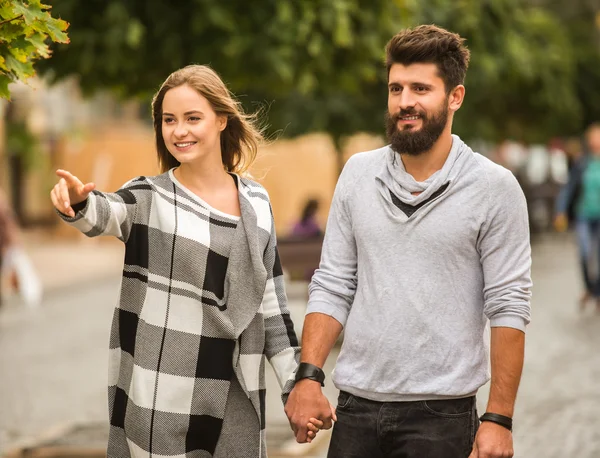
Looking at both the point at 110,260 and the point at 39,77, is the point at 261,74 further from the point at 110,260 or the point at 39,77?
the point at 110,260

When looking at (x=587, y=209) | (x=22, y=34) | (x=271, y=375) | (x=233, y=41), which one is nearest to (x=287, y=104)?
(x=587, y=209)

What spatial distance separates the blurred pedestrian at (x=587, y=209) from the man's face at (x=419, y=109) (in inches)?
391

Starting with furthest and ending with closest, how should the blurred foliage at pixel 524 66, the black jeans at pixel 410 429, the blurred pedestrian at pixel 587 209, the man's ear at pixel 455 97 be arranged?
the blurred pedestrian at pixel 587 209 < the blurred foliage at pixel 524 66 < the man's ear at pixel 455 97 < the black jeans at pixel 410 429

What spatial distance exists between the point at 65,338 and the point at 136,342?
9261 mm

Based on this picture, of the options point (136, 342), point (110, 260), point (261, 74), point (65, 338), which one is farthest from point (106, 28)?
point (110, 260)

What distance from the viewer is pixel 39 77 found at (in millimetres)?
6641

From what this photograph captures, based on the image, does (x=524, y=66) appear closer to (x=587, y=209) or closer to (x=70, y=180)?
(x=587, y=209)

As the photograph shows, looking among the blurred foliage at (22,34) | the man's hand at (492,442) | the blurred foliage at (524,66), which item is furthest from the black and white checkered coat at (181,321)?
the blurred foliage at (524,66)

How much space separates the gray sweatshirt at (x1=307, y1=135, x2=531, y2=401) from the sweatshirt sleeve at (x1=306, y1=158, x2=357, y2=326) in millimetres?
83

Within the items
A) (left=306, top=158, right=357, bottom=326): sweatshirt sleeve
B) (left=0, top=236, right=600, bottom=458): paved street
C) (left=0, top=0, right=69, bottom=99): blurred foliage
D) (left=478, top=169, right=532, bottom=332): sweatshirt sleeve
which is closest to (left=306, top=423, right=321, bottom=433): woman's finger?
(left=306, top=158, right=357, bottom=326): sweatshirt sleeve

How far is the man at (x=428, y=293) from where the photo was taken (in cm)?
322

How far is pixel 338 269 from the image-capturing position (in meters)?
3.44

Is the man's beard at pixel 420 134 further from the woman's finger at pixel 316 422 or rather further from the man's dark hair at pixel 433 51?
the woman's finger at pixel 316 422

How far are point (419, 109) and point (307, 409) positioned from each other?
0.91 meters
